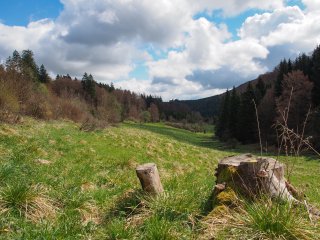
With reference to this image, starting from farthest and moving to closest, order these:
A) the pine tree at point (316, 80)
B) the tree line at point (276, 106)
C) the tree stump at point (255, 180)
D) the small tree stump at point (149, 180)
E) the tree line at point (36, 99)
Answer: the pine tree at point (316, 80), the tree line at point (276, 106), the tree line at point (36, 99), the small tree stump at point (149, 180), the tree stump at point (255, 180)

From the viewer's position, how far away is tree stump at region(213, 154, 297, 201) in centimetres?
608

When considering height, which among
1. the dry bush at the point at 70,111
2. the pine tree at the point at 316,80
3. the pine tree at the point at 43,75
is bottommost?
the dry bush at the point at 70,111

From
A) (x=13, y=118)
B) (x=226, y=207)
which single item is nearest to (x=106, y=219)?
(x=226, y=207)

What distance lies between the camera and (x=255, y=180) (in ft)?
20.5

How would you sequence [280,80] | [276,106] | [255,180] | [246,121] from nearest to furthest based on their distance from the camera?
1. [255,180]
2. [276,106]
3. [246,121]
4. [280,80]

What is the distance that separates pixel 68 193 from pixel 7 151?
583cm

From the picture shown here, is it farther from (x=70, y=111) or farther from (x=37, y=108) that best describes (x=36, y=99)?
(x=70, y=111)

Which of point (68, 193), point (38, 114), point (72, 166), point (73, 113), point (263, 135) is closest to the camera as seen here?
point (68, 193)

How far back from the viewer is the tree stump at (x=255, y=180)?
608cm

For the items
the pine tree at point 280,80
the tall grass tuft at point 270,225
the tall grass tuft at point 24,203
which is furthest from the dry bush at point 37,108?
the pine tree at point 280,80

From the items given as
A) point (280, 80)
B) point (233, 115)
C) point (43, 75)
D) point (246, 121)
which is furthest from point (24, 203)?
point (43, 75)

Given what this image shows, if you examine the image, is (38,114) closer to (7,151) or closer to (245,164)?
(7,151)

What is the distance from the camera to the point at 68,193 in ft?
24.3

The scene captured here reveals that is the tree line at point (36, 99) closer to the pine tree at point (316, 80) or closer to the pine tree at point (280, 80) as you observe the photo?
the pine tree at point (280, 80)
